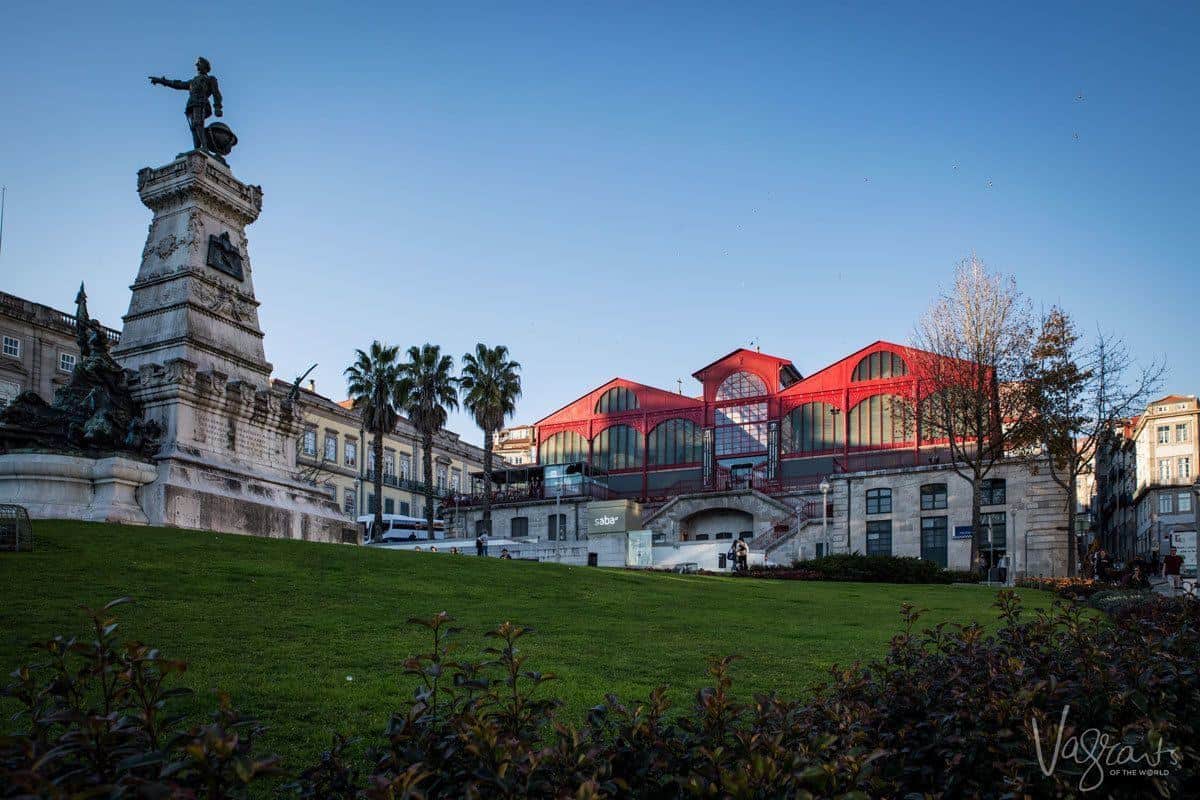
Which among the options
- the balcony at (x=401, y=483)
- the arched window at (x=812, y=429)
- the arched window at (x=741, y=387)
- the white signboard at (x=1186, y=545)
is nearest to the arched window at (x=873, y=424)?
the arched window at (x=812, y=429)

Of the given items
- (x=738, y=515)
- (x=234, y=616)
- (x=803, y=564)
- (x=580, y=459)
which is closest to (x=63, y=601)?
(x=234, y=616)

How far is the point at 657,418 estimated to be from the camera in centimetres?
6694

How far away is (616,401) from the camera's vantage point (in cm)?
6906

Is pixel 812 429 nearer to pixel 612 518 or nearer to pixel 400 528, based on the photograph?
pixel 612 518

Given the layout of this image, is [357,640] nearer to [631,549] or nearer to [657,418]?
[631,549]

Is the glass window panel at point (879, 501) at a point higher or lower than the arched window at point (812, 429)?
lower

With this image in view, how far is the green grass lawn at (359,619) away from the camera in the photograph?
8.41 meters

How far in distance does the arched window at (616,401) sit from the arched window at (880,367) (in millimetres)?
16393

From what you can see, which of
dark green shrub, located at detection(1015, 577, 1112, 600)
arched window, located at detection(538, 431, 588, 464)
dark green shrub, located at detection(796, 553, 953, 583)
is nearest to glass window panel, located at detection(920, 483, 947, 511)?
dark green shrub, located at detection(796, 553, 953, 583)

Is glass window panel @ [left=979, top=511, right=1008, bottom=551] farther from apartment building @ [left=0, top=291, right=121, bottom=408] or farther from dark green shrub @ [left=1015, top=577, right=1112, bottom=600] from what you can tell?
apartment building @ [left=0, top=291, right=121, bottom=408]

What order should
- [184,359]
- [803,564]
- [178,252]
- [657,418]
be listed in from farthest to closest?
[657,418] < [803,564] < [178,252] < [184,359]

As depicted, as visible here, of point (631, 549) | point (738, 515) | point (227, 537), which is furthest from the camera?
point (738, 515)

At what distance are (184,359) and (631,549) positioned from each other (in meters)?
23.9

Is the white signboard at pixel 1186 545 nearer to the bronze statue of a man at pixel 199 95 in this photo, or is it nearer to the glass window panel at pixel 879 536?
the glass window panel at pixel 879 536
